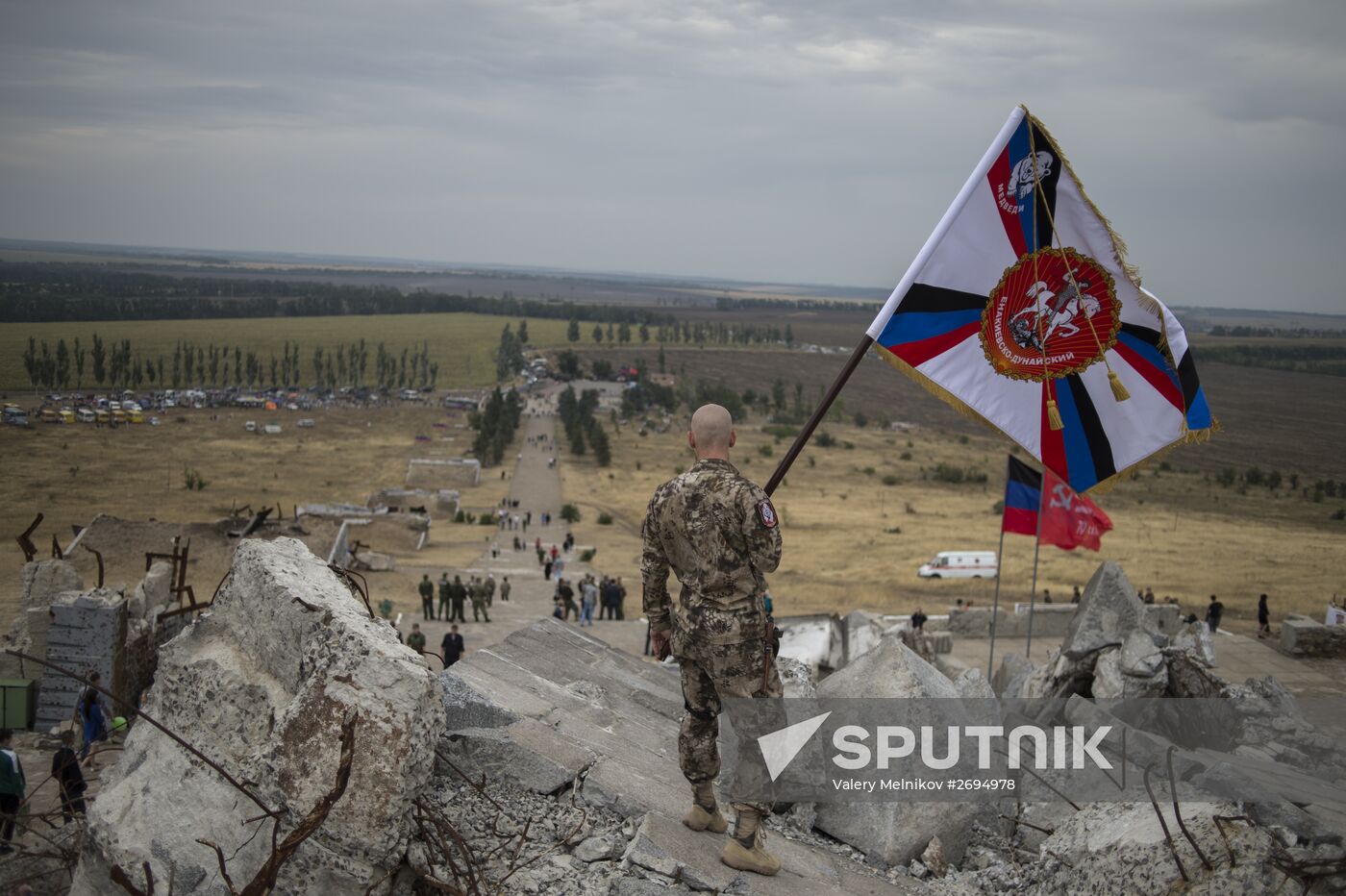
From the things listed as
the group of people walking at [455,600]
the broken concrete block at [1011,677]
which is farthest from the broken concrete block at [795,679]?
the group of people walking at [455,600]

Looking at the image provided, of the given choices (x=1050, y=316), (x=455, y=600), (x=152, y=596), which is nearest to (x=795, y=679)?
(x=1050, y=316)

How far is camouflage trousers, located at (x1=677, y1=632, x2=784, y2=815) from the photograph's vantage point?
4.44 metres

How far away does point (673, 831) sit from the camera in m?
4.64

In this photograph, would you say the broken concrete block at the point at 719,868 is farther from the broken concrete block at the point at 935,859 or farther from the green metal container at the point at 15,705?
the green metal container at the point at 15,705

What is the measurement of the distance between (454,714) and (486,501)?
44.8 m

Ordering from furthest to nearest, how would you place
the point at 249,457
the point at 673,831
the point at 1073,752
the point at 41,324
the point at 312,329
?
the point at 312,329 < the point at 249,457 < the point at 41,324 < the point at 1073,752 < the point at 673,831

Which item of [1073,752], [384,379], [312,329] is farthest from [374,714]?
[312,329]

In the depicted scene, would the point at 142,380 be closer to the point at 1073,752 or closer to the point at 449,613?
the point at 449,613

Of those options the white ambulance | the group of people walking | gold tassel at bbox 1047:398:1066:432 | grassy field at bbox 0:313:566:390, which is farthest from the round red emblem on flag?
grassy field at bbox 0:313:566:390

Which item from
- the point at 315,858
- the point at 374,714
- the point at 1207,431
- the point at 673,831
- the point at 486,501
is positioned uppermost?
the point at 1207,431

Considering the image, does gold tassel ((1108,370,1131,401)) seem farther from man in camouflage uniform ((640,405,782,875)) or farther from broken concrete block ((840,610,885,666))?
broken concrete block ((840,610,885,666))

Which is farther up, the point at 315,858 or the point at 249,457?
the point at 315,858

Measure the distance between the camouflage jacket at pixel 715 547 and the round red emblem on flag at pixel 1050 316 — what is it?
329cm

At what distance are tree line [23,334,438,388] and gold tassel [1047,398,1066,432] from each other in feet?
163
